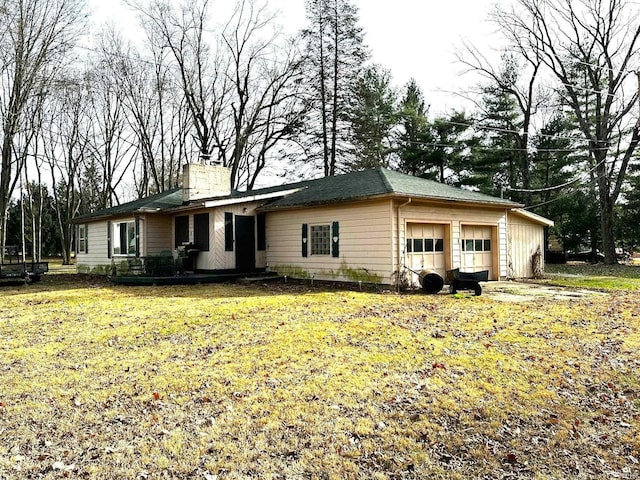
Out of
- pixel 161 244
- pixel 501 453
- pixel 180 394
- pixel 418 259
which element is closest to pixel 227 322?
pixel 180 394

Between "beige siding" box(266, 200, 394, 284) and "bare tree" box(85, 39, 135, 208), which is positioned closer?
"beige siding" box(266, 200, 394, 284)

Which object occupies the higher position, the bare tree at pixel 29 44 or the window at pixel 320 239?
the bare tree at pixel 29 44

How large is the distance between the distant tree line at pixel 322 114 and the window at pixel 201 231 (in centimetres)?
1002

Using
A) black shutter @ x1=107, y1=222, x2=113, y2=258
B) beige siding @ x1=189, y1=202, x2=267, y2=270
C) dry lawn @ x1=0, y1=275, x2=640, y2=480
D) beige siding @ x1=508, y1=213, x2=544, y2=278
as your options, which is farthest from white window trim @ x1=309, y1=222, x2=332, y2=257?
black shutter @ x1=107, y1=222, x2=113, y2=258

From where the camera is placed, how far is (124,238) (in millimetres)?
18141

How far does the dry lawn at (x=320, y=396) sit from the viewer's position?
10.9 ft

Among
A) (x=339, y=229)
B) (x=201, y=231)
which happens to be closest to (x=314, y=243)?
(x=339, y=229)

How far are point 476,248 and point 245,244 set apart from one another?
766 centimetres

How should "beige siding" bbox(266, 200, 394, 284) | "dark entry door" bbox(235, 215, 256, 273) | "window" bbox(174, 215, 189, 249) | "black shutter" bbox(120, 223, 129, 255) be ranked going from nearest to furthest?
"beige siding" bbox(266, 200, 394, 284) < "dark entry door" bbox(235, 215, 256, 273) < "window" bbox(174, 215, 189, 249) < "black shutter" bbox(120, 223, 129, 255)

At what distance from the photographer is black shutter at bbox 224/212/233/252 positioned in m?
15.1

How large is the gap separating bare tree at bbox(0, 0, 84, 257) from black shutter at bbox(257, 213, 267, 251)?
11.2 meters

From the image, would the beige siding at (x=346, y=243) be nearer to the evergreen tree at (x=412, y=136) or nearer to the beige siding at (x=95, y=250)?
the beige siding at (x=95, y=250)

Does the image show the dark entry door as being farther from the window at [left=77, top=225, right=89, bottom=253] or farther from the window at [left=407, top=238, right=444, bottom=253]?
the window at [left=77, top=225, right=89, bottom=253]

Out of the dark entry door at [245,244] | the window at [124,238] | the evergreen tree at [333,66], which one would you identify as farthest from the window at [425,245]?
the evergreen tree at [333,66]
